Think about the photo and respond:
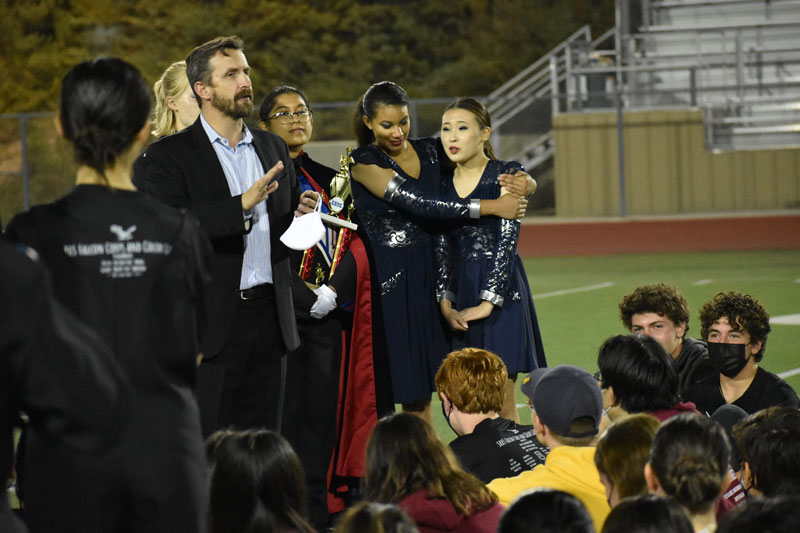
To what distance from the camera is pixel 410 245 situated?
605cm

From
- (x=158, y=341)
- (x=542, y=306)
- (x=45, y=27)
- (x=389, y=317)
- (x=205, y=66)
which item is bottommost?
(x=542, y=306)

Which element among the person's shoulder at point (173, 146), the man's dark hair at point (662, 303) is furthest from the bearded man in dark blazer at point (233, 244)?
the man's dark hair at point (662, 303)

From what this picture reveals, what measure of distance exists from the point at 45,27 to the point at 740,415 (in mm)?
32092

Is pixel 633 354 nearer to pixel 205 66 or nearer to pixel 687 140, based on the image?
pixel 205 66

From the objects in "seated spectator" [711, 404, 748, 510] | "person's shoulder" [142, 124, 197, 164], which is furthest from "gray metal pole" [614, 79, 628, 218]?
"person's shoulder" [142, 124, 197, 164]

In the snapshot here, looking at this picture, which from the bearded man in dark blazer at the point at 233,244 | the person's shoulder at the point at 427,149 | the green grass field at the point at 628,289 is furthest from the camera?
A: the green grass field at the point at 628,289

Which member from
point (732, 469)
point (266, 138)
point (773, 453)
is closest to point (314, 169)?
point (266, 138)

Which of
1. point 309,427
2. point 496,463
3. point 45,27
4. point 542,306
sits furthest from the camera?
point 45,27

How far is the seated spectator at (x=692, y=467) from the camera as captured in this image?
11.0ft

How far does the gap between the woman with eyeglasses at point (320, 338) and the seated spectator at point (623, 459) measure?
220 centimetres

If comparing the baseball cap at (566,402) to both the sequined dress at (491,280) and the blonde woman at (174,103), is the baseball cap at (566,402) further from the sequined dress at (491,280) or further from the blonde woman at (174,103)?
the blonde woman at (174,103)

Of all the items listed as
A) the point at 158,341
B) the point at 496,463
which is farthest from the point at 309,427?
the point at 158,341

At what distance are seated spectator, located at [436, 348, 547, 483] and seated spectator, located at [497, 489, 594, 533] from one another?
149cm

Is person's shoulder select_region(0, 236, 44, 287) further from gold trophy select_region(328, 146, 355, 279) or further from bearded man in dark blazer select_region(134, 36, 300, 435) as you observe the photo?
gold trophy select_region(328, 146, 355, 279)
